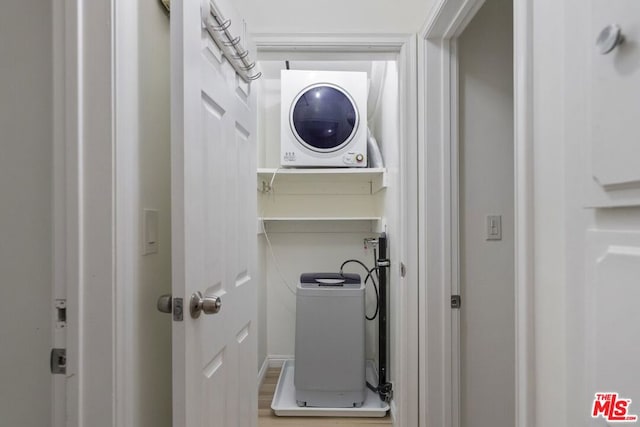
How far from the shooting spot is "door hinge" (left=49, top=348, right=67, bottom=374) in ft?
2.39

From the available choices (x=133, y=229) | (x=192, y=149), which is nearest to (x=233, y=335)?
(x=133, y=229)

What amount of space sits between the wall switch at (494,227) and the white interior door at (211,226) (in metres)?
1.05

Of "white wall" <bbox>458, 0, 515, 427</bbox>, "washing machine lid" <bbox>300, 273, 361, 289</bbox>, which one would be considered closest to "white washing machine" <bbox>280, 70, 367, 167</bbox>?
"washing machine lid" <bbox>300, 273, 361, 289</bbox>

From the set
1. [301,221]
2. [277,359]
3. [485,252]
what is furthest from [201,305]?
[277,359]

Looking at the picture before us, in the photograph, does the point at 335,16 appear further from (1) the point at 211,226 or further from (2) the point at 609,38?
(2) the point at 609,38

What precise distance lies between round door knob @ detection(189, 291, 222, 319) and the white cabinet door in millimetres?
844

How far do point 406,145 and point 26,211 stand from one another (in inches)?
55.0

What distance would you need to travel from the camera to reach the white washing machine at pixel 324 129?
2.48m

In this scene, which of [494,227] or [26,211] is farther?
[494,227]

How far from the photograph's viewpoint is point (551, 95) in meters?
0.67

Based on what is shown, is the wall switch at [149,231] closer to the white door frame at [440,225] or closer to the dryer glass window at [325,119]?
the white door frame at [440,225]

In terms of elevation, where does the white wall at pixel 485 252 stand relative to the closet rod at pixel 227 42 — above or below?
below

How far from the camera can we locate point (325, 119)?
8.18 feet

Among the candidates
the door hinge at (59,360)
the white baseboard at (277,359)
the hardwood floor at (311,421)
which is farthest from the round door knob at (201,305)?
the white baseboard at (277,359)
